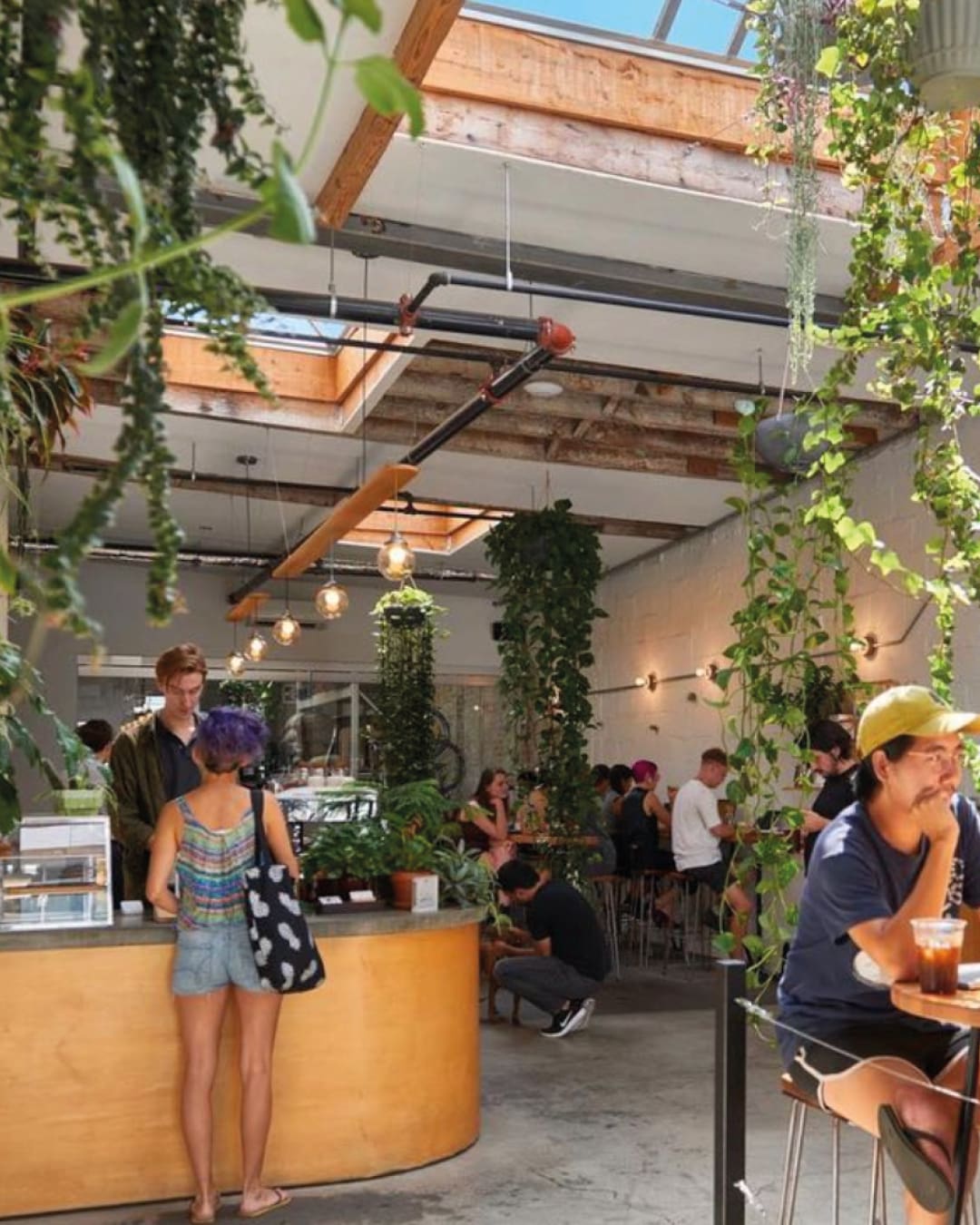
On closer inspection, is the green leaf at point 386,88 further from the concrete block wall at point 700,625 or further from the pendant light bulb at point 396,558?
the pendant light bulb at point 396,558

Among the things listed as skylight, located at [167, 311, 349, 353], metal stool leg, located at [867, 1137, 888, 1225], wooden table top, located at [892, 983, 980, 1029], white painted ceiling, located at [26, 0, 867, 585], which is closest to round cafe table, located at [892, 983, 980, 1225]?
wooden table top, located at [892, 983, 980, 1029]

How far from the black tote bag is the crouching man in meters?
2.93

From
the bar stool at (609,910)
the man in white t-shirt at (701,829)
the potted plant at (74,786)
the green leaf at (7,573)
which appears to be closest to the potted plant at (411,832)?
the potted plant at (74,786)

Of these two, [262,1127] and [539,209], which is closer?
[262,1127]

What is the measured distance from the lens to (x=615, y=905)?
1047 cm

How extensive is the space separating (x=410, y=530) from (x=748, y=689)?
29.7ft

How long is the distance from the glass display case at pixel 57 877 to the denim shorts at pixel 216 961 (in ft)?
1.19

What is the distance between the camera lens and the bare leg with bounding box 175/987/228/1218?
13.4 ft

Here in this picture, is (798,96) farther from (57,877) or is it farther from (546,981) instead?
(546,981)

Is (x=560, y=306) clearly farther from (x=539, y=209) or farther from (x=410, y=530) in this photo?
(x=410, y=530)

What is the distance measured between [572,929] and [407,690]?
14.1ft

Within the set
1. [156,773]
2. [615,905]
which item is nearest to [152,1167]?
[156,773]

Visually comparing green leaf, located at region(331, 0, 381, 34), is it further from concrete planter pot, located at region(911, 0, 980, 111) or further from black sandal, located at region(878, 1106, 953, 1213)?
concrete planter pot, located at region(911, 0, 980, 111)

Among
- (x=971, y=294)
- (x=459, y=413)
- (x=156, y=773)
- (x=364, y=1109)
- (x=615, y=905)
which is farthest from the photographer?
(x=615, y=905)
